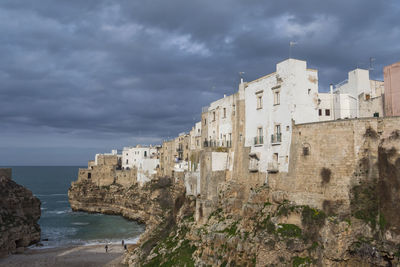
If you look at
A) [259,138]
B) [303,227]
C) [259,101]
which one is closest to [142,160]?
[259,138]

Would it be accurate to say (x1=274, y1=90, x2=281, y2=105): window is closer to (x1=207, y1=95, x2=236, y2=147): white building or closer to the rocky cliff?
the rocky cliff

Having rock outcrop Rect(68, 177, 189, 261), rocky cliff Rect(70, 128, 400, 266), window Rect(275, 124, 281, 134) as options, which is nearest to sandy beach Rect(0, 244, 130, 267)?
rock outcrop Rect(68, 177, 189, 261)

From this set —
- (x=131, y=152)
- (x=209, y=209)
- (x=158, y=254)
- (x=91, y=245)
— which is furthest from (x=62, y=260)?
(x=131, y=152)

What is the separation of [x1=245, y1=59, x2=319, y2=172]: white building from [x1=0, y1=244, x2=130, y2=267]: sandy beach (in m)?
23.1

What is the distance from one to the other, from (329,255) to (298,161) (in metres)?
7.66

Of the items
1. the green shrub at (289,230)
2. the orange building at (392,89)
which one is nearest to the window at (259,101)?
the orange building at (392,89)

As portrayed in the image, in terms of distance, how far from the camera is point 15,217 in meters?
50.3

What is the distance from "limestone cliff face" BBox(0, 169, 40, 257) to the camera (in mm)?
45969

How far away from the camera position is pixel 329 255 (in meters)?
22.2

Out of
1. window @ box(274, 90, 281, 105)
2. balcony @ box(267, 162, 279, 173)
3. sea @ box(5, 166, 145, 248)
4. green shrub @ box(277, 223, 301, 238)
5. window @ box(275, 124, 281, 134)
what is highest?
window @ box(274, 90, 281, 105)

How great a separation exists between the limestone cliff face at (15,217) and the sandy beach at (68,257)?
7.13 feet

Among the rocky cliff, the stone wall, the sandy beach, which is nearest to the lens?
the rocky cliff

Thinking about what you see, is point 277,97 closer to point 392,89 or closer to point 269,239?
point 392,89

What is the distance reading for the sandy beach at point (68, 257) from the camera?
136 ft
